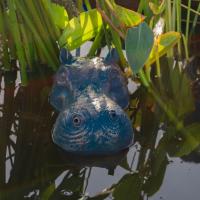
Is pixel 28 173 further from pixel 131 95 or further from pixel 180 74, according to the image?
pixel 180 74

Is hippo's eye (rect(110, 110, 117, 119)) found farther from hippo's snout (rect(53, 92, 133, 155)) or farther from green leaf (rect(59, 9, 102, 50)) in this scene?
green leaf (rect(59, 9, 102, 50))

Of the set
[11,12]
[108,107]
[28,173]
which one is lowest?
[28,173]

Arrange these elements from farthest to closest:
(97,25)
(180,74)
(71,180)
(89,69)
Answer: (180,74), (97,25), (89,69), (71,180)

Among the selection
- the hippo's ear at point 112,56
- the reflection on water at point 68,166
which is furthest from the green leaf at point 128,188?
the hippo's ear at point 112,56

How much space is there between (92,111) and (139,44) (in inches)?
5.9

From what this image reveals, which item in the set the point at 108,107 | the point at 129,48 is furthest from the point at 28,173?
the point at 129,48

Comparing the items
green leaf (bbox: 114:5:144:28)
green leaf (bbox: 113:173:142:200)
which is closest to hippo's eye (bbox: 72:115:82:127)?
green leaf (bbox: 113:173:142:200)

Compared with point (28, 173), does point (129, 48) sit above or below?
above

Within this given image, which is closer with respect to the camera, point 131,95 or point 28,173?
point 28,173

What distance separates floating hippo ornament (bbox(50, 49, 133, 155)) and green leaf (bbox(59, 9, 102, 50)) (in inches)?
3.8

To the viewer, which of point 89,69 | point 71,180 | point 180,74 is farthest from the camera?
point 180,74

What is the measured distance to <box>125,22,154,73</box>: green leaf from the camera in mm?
965

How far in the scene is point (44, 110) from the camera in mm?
1144

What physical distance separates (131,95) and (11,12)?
1.06 ft
